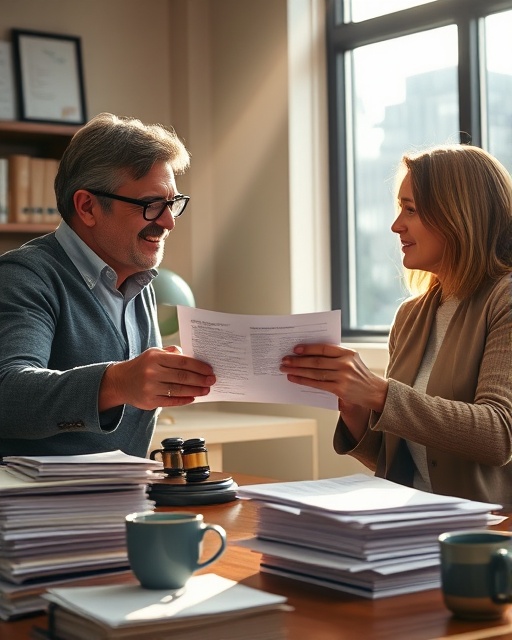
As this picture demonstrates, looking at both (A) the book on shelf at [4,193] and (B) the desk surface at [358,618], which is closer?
(B) the desk surface at [358,618]

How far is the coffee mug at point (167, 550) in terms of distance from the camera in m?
1.07

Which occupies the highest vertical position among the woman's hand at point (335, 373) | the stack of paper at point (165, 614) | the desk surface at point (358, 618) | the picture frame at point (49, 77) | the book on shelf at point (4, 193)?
the picture frame at point (49, 77)

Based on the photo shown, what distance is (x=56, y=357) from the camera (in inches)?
81.0

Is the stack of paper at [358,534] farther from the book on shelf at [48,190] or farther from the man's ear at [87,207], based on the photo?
the book on shelf at [48,190]

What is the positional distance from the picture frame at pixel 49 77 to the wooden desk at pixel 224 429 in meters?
1.36

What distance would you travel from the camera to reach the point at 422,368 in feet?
7.61

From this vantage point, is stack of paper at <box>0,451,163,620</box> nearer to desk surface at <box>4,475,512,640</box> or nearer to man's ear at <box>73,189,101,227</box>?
desk surface at <box>4,475,512,640</box>

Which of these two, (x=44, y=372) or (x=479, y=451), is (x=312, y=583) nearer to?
(x=44, y=372)

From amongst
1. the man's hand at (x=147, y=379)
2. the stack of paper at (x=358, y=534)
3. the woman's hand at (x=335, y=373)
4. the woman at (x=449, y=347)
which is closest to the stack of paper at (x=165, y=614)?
the stack of paper at (x=358, y=534)

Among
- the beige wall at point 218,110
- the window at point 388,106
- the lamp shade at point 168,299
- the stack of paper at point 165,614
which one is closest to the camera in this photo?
the stack of paper at point 165,614

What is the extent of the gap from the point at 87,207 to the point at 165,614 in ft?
4.56

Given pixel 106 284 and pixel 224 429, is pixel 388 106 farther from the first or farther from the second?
pixel 106 284

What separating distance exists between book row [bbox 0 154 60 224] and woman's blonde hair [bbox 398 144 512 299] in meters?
2.24

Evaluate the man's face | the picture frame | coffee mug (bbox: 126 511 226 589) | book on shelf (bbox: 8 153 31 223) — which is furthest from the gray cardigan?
the picture frame
